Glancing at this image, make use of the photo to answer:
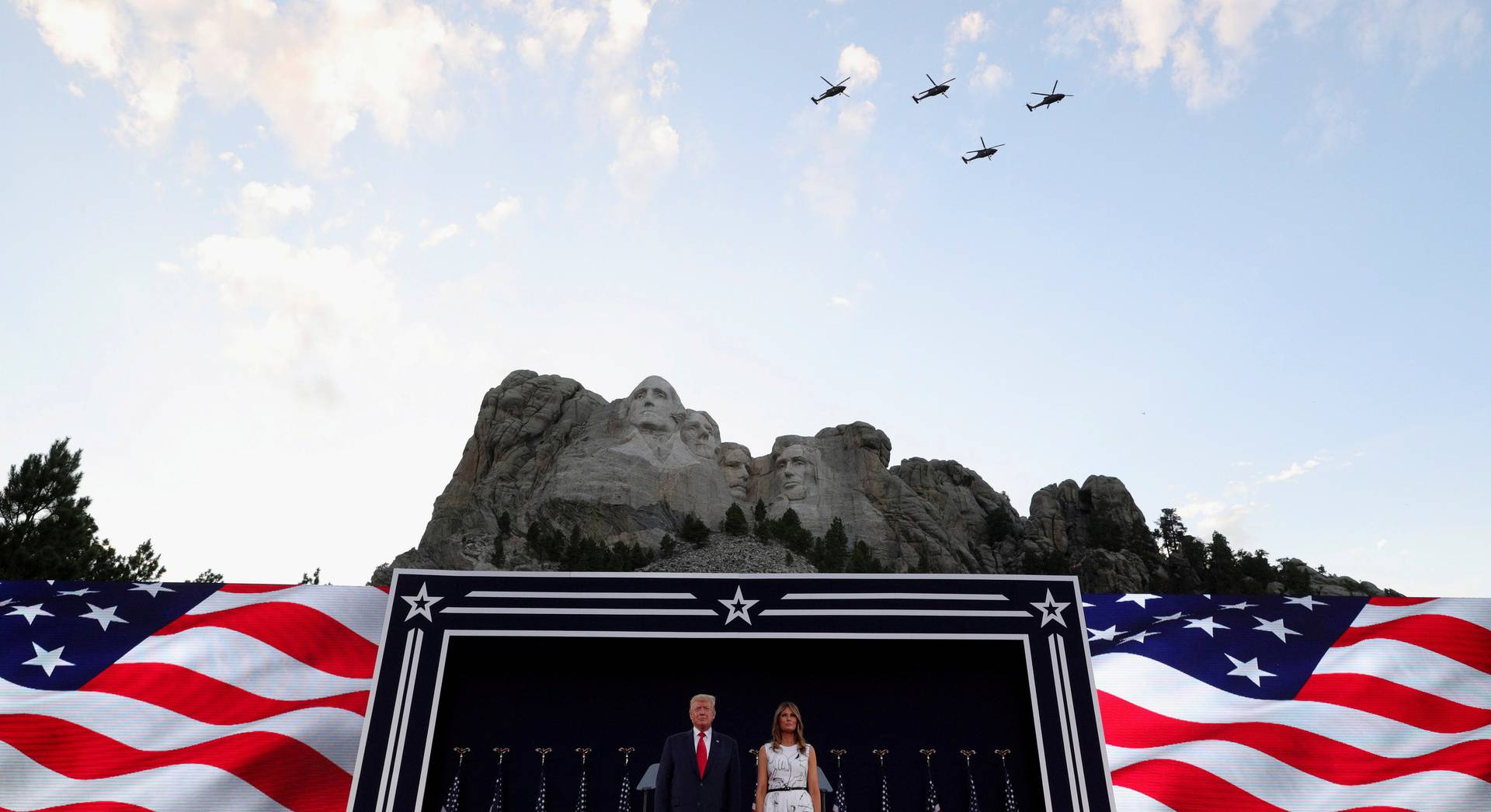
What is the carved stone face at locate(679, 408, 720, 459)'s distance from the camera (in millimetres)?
55656

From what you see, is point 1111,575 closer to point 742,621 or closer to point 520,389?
point 520,389

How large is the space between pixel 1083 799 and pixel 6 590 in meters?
8.99

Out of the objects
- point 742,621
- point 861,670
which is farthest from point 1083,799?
point 742,621

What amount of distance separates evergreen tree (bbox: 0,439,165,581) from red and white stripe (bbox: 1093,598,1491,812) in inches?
876

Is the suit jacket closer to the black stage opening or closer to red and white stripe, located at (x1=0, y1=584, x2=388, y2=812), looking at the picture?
the black stage opening

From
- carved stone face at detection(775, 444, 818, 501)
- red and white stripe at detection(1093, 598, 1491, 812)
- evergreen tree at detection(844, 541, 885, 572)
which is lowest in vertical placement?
red and white stripe at detection(1093, 598, 1491, 812)

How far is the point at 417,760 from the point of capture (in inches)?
271

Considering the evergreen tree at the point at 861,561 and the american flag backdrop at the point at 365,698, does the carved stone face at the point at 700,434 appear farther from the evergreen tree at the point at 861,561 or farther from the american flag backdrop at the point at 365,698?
the american flag backdrop at the point at 365,698

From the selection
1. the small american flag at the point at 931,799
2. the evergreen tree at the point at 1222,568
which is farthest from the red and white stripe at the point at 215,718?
the evergreen tree at the point at 1222,568

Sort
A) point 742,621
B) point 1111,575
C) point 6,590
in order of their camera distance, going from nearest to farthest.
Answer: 1. point 742,621
2. point 6,590
3. point 1111,575

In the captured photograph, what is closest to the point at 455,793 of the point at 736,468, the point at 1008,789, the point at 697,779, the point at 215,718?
the point at 697,779

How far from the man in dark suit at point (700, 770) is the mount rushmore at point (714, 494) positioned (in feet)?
135

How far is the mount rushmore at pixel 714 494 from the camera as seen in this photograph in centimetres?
5081

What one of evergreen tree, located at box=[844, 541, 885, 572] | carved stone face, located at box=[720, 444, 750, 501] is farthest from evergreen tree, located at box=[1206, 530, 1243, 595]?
carved stone face, located at box=[720, 444, 750, 501]
